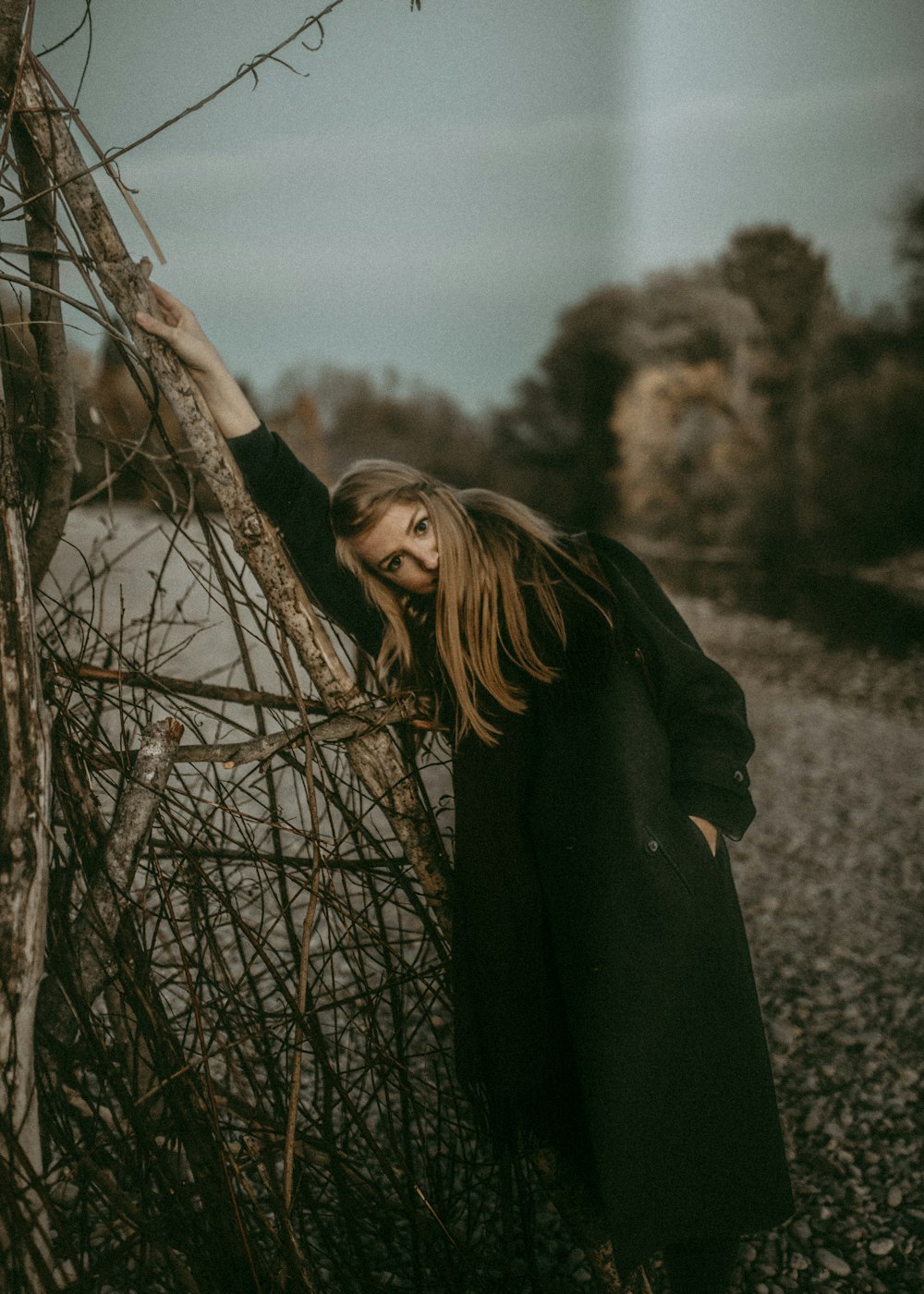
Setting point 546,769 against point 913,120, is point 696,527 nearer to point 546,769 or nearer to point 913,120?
point 913,120

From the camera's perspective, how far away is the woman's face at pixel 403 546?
146 cm

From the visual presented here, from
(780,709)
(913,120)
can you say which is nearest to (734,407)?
(913,120)

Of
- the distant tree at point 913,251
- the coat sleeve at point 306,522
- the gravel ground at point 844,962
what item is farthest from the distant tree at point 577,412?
the coat sleeve at point 306,522

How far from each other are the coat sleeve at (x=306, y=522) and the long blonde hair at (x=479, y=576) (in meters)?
0.05

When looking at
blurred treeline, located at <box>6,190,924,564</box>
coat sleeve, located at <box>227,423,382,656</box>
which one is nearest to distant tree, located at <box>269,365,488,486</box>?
blurred treeline, located at <box>6,190,924,564</box>

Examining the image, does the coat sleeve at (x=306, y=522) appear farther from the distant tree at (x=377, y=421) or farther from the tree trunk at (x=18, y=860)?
the distant tree at (x=377, y=421)

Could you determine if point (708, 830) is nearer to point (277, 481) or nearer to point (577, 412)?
point (277, 481)

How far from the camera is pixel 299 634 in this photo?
1.41 m

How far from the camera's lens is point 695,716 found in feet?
4.96

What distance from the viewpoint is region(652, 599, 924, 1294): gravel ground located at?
204cm

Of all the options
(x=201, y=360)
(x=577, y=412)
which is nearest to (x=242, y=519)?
(x=201, y=360)

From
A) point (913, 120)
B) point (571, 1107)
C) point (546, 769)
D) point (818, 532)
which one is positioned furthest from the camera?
point (818, 532)

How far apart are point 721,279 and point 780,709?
18.6 feet

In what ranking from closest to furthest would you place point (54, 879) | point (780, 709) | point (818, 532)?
point (54, 879)
point (780, 709)
point (818, 532)
